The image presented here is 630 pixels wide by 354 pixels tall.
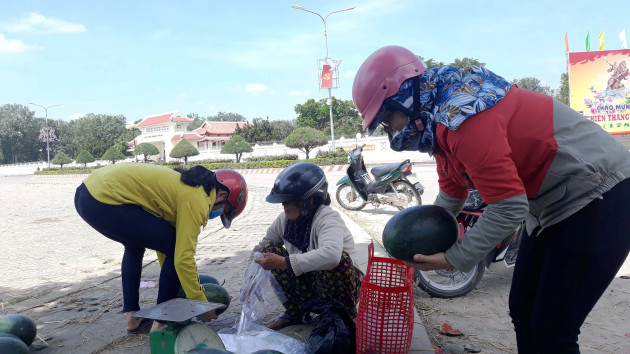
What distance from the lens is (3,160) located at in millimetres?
82875

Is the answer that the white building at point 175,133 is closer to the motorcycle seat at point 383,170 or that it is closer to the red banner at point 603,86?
the red banner at point 603,86

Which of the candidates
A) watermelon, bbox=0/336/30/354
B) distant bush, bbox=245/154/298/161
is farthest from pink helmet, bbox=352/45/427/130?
distant bush, bbox=245/154/298/161

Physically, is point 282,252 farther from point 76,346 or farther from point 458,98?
point 458,98

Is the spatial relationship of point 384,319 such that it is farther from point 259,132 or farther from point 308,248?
point 259,132

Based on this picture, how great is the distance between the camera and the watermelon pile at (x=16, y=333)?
9.32 feet

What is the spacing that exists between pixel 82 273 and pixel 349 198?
5.88 metres

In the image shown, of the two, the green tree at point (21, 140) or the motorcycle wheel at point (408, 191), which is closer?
the motorcycle wheel at point (408, 191)

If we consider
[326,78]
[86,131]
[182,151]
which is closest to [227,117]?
→ [86,131]

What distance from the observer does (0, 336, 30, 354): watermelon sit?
2794mm

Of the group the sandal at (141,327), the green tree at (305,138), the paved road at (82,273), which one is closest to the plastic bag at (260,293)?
the paved road at (82,273)

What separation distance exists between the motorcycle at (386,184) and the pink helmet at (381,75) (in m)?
7.45

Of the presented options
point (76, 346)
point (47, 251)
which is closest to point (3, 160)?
point (47, 251)

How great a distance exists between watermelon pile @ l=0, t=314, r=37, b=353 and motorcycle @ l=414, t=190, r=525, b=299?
322 cm

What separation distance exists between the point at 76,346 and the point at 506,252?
3871 mm
